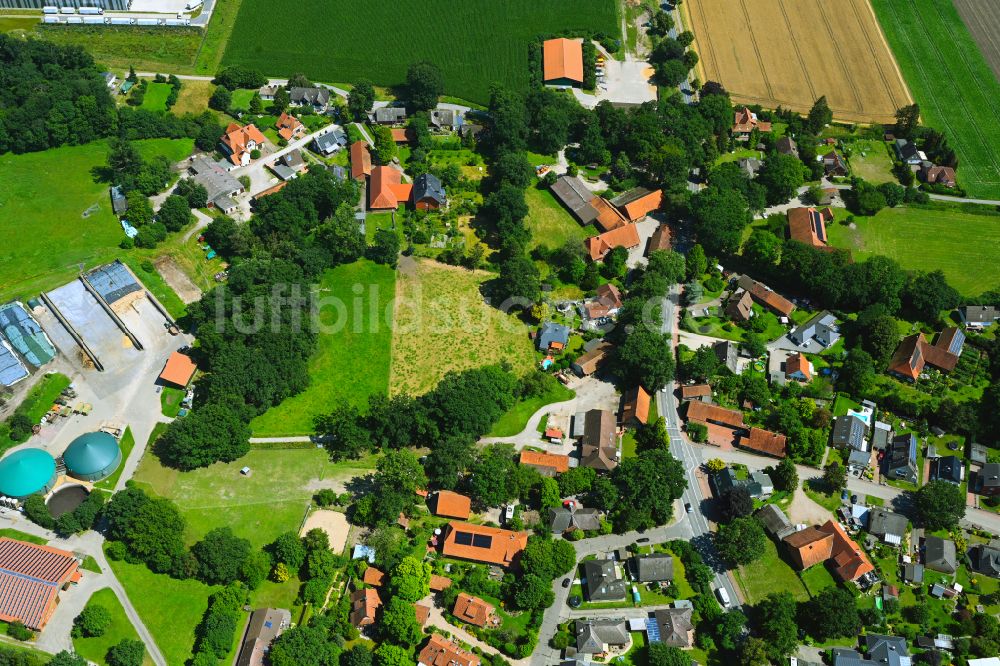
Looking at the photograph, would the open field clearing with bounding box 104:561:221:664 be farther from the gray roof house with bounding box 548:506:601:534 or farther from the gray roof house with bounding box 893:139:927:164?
the gray roof house with bounding box 893:139:927:164

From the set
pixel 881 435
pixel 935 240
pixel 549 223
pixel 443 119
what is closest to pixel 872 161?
pixel 935 240

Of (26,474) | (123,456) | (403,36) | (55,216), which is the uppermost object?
(403,36)

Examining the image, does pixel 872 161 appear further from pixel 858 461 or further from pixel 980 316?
pixel 858 461

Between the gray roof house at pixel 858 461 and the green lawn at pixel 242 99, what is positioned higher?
the green lawn at pixel 242 99

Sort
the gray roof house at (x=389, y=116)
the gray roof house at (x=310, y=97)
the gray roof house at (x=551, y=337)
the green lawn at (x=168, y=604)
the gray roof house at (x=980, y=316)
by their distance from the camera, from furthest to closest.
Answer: the gray roof house at (x=310, y=97) → the gray roof house at (x=389, y=116) → the gray roof house at (x=980, y=316) → the gray roof house at (x=551, y=337) → the green lawn at (x=168, y=604)

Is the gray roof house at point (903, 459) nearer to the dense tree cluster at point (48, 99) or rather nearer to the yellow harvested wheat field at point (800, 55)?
the yellow harvested wheat field at point (800, 55)

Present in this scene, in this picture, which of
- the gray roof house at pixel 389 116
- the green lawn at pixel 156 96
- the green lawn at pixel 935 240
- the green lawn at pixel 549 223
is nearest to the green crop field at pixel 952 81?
the green lawn at pixel 935 240

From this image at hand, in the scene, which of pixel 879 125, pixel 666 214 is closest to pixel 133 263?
pixel 666 214
